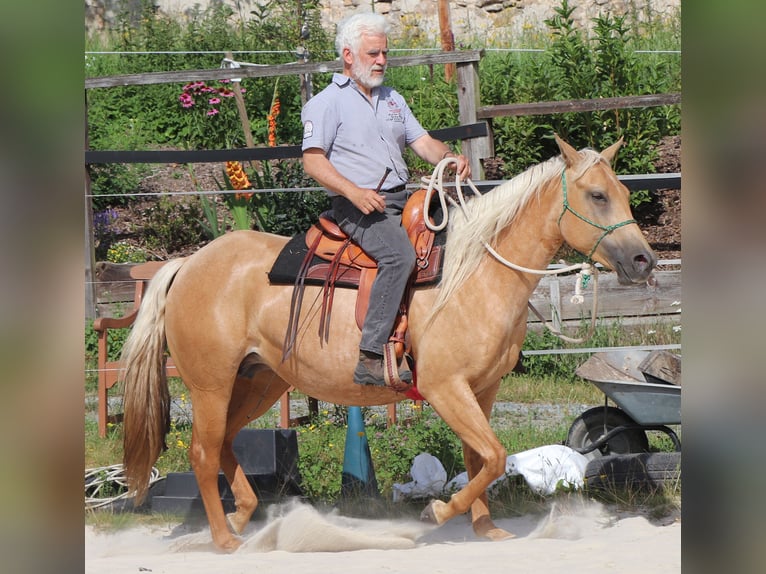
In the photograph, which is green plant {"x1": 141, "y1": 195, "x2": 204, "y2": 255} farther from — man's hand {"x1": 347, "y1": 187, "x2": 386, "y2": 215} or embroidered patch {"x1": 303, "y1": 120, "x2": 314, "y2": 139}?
man's hand {"x1": 347, "y1": 187, "x2": 386, "y2": 215}

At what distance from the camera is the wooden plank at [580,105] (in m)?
8.38

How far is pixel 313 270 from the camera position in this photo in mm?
4824

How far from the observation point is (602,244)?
14.4 feet

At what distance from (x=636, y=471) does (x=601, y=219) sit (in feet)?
6.61

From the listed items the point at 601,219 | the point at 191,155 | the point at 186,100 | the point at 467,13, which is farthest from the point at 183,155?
the point at 467,13

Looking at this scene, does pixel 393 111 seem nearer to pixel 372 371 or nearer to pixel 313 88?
pixel 372 371

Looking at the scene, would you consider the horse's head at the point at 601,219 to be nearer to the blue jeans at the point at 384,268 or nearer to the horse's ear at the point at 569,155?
the horse's ear at the point at 569,155

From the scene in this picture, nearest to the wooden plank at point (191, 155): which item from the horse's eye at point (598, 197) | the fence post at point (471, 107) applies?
the fence post at point (471, 107)

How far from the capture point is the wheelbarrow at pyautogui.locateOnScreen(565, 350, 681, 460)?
5562 mm

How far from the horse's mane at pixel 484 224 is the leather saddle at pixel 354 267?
89 millimetres

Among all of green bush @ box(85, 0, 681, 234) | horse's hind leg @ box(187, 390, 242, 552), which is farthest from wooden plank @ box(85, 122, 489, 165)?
horse's hind leg @ box(187, 390, 242, 552)

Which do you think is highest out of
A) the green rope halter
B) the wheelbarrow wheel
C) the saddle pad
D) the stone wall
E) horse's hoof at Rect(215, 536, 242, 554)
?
the stone wall

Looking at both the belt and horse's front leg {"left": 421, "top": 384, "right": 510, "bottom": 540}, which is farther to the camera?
the belt

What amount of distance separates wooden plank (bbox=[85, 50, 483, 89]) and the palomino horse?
365 cm
